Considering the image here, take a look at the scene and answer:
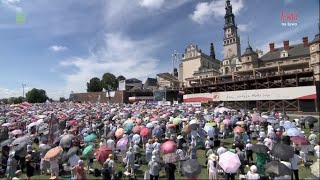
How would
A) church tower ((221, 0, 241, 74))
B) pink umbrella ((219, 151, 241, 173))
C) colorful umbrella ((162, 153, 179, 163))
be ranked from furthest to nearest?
1. church tower ((221, 0, 241, 74))
2. colorful umbrella ((162, 153, 179, 163))
3. pink umbrella ((219, 151, 241, 173))

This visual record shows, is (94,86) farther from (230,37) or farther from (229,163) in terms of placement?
(229,163)

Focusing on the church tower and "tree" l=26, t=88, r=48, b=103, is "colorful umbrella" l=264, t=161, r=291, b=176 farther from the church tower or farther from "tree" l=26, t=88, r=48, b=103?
"tree" l=26, t=88, r=48, b=103

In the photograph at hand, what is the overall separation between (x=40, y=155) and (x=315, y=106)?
48.1 m

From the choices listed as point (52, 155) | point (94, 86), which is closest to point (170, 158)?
point (52, 155)

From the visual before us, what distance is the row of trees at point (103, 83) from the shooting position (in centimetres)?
12369

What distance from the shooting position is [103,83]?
411ft

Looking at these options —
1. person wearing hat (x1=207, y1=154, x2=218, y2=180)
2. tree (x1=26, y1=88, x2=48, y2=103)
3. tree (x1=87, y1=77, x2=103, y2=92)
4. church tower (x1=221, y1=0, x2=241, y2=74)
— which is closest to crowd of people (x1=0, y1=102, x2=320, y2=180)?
person wearing hat (x1=207, y1=154, x2=218, y2=180)

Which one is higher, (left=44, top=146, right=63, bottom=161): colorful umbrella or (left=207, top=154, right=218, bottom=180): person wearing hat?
(left=44, top=146, right=63, bottom=161): colorful umbrella

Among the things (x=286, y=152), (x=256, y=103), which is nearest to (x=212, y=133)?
(x=286, y=152)

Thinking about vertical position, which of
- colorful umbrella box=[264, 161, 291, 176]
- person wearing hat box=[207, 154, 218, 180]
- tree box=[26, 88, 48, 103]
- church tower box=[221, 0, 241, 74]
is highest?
church tower box=[221, 0, 241, 74]

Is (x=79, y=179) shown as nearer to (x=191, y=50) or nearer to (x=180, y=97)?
(x=180, y=97)

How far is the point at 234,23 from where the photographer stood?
408 feet

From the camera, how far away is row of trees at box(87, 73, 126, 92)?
124 m

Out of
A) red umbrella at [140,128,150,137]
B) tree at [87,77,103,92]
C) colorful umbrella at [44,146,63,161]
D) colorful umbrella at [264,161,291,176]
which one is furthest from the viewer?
tree at [87,77,103,92]
